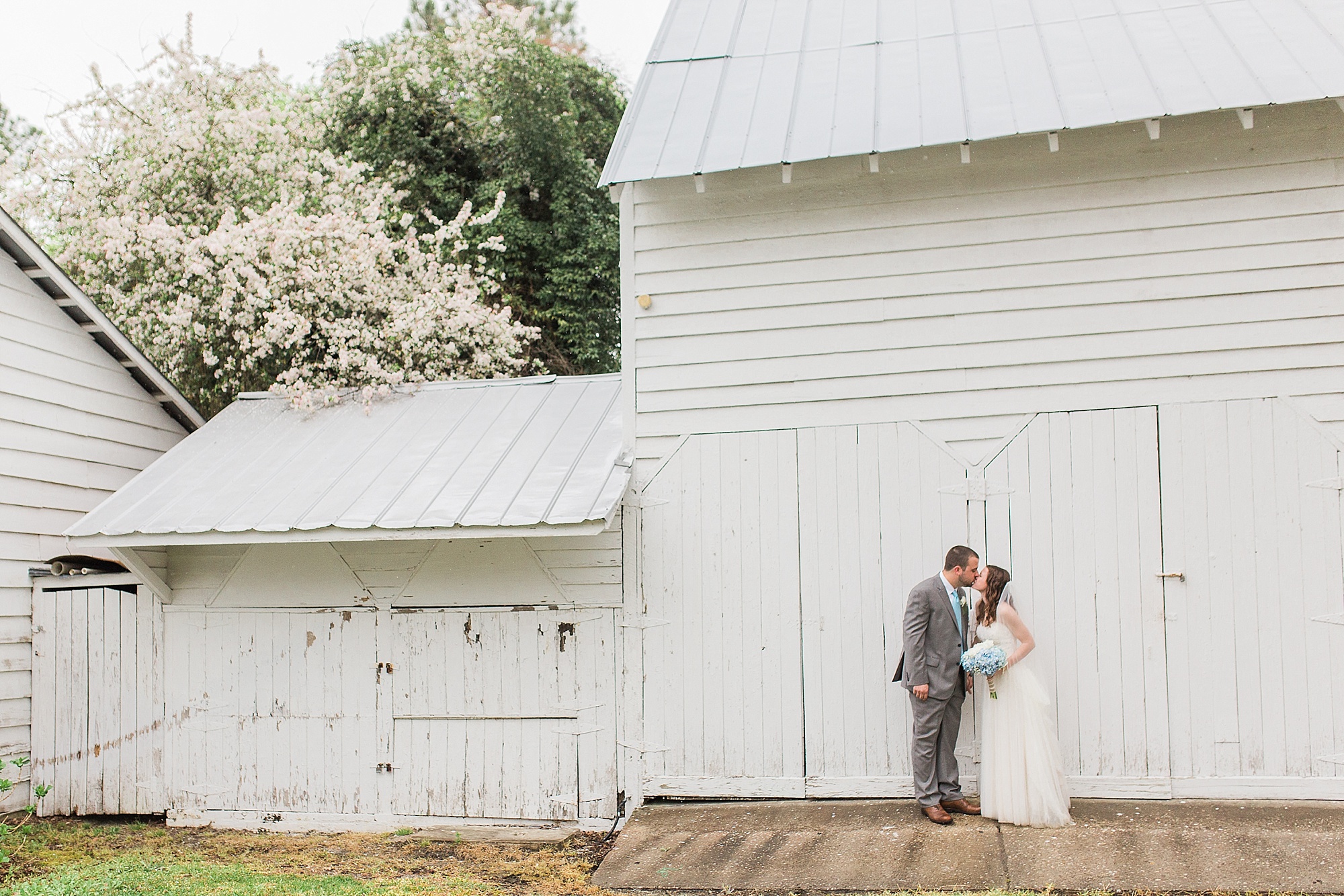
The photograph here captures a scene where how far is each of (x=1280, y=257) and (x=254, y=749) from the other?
8.02m

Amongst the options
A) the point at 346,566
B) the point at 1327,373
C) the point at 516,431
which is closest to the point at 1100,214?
the point at 1327,373

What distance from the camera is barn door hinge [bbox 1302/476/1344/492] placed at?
6289 mm

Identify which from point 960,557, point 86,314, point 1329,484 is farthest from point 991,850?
point 86,314

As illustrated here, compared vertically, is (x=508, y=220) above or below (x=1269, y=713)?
above

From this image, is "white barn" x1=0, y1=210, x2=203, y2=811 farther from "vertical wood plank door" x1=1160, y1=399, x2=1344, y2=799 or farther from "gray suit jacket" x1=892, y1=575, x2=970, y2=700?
"vertical wood plank door" x1=1160, y1=399, x2=1344, y2=799

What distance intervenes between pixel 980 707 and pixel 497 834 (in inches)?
136

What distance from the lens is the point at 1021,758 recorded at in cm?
601

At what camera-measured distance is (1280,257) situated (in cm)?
648

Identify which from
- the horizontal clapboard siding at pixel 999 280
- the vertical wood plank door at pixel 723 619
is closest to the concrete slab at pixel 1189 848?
the vertical wood plank door at pixel 723 619

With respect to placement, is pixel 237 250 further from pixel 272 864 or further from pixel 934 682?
pixel 934 682

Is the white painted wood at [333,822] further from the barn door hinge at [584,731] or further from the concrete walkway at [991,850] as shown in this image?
the concrete walkway at [991,850]

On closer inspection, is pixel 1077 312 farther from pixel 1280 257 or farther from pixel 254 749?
pixel 254 749

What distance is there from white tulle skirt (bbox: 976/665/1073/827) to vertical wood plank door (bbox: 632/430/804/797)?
130 centimetres

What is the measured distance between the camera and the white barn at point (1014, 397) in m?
6.38
